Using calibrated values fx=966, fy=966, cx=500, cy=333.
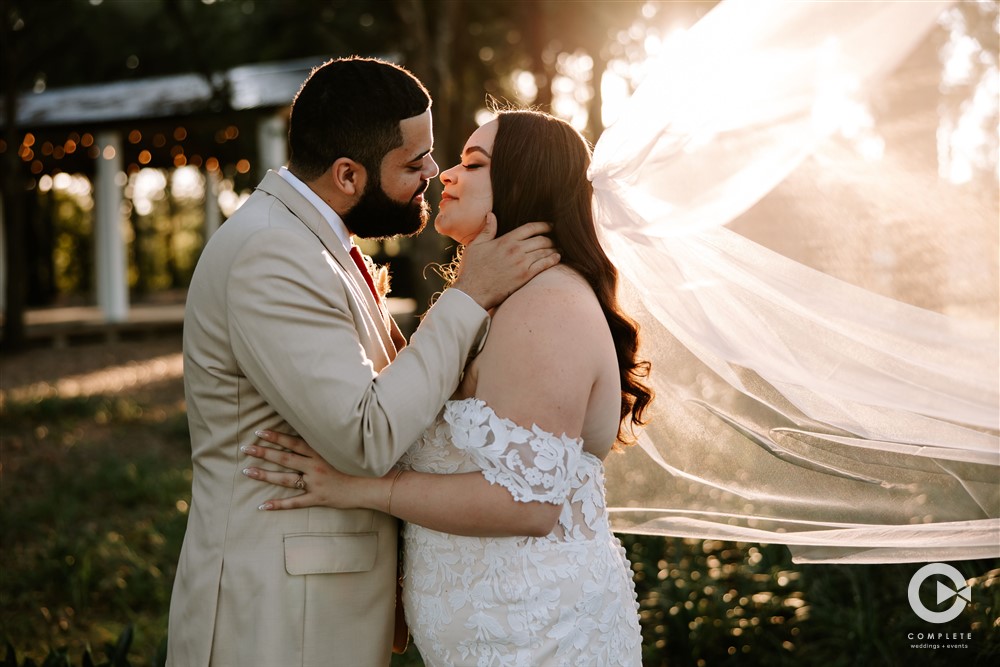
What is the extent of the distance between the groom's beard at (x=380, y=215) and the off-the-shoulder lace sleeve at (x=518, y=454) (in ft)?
2.35

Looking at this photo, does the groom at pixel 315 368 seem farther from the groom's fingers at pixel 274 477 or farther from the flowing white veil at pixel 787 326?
the flowing white veil at pixel 787 326

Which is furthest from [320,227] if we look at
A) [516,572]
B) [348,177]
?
[516,572]

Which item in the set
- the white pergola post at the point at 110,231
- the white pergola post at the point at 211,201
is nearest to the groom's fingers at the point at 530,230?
the white pergola post at the point at 110,231

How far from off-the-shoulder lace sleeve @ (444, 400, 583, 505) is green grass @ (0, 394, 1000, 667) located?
244 centimetres

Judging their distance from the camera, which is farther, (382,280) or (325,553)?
(382,280)

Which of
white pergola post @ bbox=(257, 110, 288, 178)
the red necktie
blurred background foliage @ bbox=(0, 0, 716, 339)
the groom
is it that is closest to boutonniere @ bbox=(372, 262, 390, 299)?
the red necktie

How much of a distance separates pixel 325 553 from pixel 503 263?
947mm

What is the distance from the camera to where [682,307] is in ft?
10.4

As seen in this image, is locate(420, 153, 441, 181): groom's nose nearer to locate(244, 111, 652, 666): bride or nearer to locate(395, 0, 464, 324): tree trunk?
locate(244, 111, 652, 666): bride

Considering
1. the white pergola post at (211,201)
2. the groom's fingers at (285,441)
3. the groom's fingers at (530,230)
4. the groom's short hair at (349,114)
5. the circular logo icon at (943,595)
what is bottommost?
the circular logo icon at (943,595)

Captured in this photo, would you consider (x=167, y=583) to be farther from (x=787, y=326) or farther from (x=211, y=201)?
(x=211, y=201)

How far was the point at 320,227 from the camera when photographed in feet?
9.07

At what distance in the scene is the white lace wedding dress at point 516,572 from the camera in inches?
104

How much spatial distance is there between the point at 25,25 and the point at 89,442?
809cm
